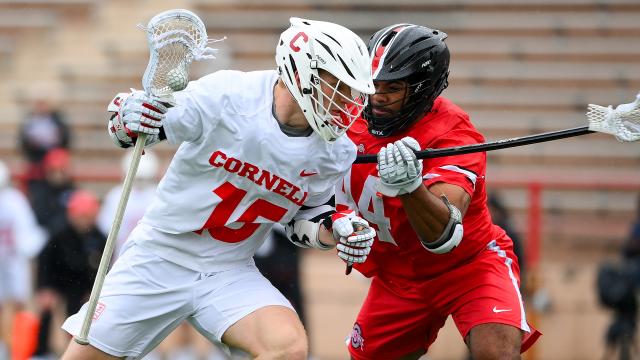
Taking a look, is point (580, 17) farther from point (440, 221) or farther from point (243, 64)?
point (440, 221)

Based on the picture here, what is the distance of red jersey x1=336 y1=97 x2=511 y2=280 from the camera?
A: 212 inches

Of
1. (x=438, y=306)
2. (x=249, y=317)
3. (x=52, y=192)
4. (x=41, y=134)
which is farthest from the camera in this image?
(x=41, y=134)

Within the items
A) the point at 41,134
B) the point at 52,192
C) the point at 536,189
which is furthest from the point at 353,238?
the point at 41,134

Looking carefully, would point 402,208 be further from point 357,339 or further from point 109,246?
point 109,246

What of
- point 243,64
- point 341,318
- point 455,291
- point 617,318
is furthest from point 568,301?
point 243,64

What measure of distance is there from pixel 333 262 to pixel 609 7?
4.62 m

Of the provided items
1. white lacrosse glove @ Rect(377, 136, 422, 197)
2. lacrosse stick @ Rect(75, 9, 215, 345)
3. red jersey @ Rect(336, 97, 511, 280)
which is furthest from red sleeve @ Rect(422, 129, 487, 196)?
lacrosse stick @ Rect(75, 9, 215, 345)

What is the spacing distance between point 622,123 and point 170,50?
1876 millimetres

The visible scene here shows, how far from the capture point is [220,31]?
1381 centimetres

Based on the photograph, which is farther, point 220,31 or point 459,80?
point 220,31

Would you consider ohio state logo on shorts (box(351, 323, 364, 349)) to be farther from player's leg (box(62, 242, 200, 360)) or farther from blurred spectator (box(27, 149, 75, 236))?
blurred spectator (box(27, 149, 75, 236))

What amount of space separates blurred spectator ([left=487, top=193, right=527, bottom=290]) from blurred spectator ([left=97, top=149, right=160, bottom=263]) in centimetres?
257

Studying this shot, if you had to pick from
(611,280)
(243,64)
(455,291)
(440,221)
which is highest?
(440,221)

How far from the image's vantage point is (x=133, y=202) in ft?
31.0
